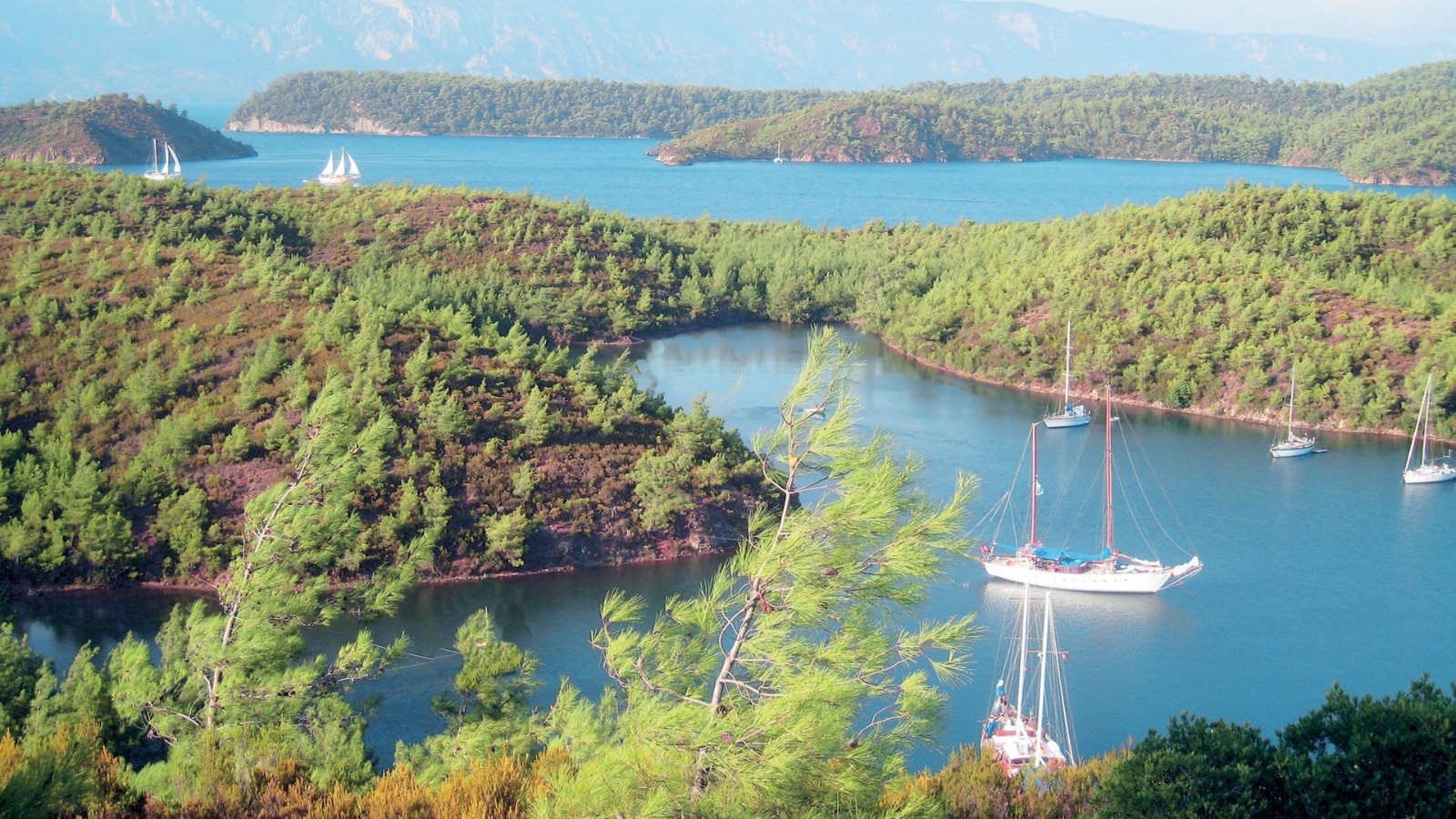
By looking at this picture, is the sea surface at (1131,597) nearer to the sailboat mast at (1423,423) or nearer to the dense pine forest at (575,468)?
the sailboat mast at (1423,423)

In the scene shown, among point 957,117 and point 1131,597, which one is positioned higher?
point 957,117

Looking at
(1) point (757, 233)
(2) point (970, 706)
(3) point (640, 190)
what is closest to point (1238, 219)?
(1) point (757, 233)

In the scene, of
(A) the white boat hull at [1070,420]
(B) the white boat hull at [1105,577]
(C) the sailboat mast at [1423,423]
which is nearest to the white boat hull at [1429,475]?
(C) the sailboat mast at [1423,423]

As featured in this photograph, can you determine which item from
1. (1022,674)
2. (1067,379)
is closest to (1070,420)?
(1067,379)

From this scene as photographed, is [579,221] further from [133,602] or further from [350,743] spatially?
[350,743]

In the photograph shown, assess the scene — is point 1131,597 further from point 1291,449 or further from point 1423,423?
point 1423,423

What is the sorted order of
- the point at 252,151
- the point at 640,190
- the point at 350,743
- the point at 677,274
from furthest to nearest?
the point at 252,151, the point at 640,190, the point at 677,274, the point at 350,743
